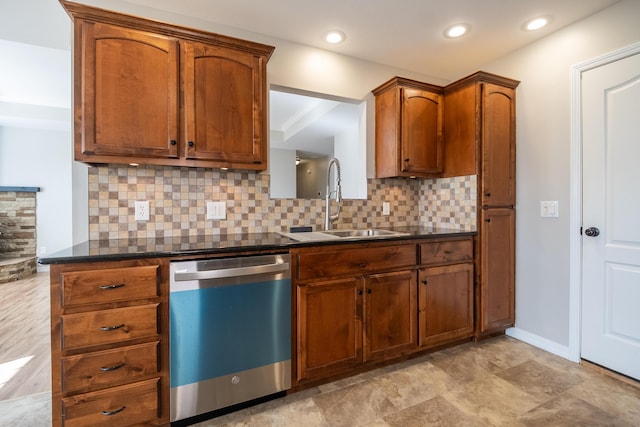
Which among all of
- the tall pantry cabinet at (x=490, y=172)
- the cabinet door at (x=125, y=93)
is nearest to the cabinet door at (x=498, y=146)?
the tall pantry cabinet at (x=490, y=172)

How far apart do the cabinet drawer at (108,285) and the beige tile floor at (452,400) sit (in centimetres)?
80

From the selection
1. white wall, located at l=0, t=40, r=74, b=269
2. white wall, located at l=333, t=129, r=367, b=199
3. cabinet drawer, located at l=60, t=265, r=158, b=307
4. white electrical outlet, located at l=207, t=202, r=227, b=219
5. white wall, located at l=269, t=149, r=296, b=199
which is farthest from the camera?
white wall, located at l=0, t=40, r=74, b=269

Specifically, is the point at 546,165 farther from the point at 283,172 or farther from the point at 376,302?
the point at 283,172

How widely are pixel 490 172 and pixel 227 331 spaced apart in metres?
2.27

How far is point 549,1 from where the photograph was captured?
192 cm

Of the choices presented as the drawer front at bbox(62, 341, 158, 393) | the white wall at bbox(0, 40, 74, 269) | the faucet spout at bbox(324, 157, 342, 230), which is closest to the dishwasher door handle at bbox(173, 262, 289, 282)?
the drawer front at bbox(62, 341, 158, 393)

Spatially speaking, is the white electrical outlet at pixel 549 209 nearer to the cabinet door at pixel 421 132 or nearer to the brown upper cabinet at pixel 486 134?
the brown upper cabinet at pixel 486 134

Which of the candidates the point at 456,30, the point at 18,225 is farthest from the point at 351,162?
the point at 18,225

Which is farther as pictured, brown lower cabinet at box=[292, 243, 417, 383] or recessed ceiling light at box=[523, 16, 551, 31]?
recessed ceiling light at box=[523, 16, 551, 31]

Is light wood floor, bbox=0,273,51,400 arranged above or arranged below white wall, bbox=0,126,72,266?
below

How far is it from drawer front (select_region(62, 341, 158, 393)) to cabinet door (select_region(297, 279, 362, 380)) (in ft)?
2.57

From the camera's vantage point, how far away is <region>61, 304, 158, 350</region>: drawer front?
1315 mm

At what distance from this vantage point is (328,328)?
1838 mm

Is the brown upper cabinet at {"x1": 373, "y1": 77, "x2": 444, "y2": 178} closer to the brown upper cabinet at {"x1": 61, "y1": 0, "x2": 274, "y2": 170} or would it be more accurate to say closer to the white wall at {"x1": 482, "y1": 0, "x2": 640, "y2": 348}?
the white wall at {"x1": 482, "y1": 0, "x2": 640, "y2": 348}
